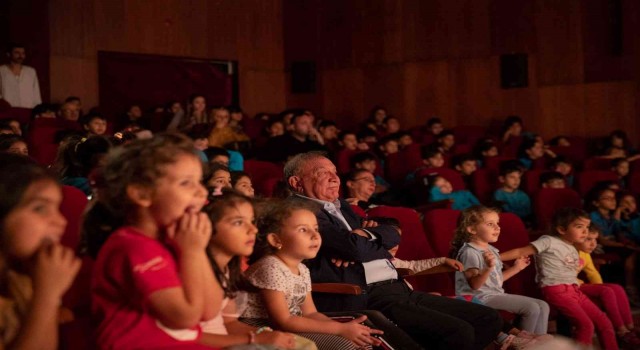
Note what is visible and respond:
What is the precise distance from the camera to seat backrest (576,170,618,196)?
233 inches

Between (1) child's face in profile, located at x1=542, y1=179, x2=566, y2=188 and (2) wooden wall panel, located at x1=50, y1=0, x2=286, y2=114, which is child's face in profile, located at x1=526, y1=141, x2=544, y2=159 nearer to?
(1) child's face in profile, located at x1=542, y1=179, x2=566, y2=188

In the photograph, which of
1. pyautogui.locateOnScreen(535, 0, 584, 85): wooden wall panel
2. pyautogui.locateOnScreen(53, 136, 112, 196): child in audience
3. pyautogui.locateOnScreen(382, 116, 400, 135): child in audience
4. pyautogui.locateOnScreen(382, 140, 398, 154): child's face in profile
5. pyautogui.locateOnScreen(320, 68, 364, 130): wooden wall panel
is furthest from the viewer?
pyautogui.locateOnScreen(320, 68, 364, 130): wooden wall panel

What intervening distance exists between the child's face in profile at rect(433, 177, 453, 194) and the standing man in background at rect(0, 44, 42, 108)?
341 centimetres

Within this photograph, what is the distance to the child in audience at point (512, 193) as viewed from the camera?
5.55 meters

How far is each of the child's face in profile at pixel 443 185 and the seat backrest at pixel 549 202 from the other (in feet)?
1.95

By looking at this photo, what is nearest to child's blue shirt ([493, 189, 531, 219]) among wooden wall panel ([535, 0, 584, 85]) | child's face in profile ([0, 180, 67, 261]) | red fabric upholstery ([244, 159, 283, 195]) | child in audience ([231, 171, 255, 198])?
red fabric upholstery ([244, 159, 283, 195])

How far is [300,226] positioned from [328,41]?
6.96 meters

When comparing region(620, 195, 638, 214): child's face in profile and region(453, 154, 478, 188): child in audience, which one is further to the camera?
region(453, 154, 478, 188): child in audience

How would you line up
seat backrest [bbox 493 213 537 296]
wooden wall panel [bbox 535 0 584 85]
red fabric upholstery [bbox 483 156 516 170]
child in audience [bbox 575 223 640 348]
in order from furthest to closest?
wooden wall panel [bbox 535 0 584 85], red fabric upholstery [bbox 483 156 516 170], seat backrest [bbox 493 213 537 296], child in audience [bbox 575 223 640 348]

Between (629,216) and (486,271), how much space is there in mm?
2355

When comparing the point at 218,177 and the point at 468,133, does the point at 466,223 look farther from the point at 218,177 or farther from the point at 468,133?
the point at 468,133

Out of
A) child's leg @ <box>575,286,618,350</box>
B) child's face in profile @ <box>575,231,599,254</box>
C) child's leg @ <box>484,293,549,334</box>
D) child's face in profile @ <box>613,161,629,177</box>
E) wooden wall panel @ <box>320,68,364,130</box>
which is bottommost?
child's leg @ <box>575,286,618,350</box>

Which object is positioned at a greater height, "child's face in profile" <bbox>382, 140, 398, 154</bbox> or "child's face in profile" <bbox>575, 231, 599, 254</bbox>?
"child's face in profile" <bbox>382, 140, 398, 154</bbox>

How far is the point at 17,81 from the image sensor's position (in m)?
6.68
